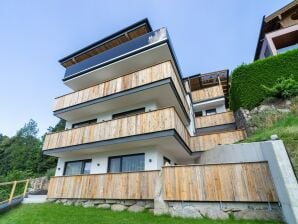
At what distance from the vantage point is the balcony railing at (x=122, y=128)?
399 inches

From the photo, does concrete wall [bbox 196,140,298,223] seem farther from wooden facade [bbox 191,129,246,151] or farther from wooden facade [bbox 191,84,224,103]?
wooden facade [bbox 191,84,224,103]

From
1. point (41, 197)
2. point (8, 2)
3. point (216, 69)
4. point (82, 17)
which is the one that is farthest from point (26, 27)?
point (216, 69)

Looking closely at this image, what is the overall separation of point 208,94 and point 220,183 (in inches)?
609

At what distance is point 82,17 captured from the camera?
1227 centimetres

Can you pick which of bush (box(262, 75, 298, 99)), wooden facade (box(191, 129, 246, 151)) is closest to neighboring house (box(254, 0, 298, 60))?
bush (box(262, 75, 298, 99))

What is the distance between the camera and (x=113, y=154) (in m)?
12.6

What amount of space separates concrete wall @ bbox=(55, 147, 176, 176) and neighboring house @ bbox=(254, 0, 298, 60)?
15.4 m

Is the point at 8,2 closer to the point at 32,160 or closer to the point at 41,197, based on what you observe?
the point at 41,197

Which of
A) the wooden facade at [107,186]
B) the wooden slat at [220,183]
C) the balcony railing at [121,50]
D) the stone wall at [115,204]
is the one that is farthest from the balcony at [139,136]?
the balcony railing at [121,50]

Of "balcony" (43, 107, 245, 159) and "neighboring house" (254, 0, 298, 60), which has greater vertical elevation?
"neighboring house" (254, 0, 298, 60)

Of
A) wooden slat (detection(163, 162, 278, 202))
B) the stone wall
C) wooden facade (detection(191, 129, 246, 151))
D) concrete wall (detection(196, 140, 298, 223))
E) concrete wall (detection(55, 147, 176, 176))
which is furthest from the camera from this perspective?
wooden facade (detection(191, 129, 246, 151))

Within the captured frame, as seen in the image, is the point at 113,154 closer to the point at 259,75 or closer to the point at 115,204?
the point at 115,204

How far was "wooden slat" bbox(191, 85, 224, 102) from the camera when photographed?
20.6m

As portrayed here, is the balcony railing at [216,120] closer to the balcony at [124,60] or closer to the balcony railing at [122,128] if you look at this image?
the balcony railing at [122,128]
